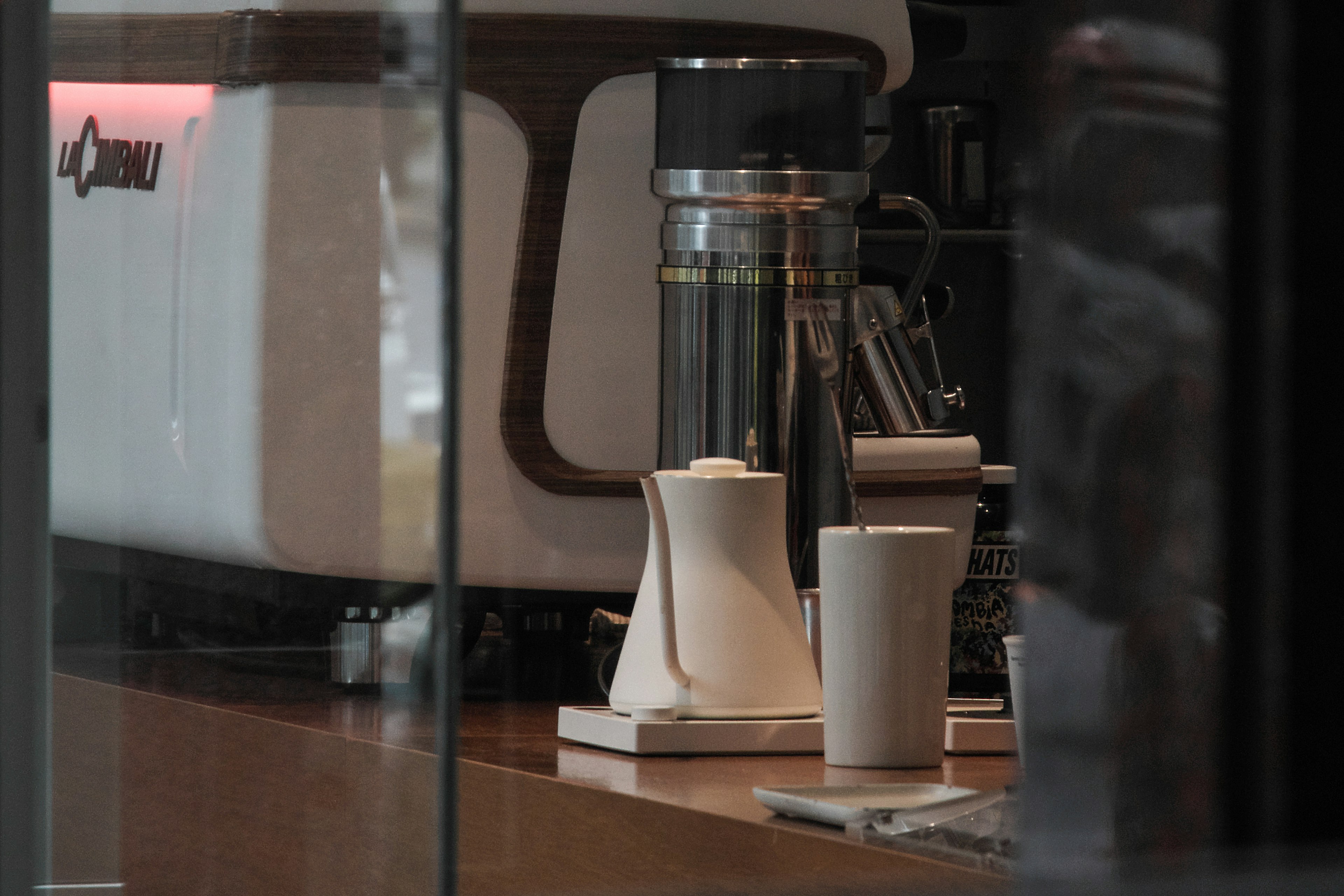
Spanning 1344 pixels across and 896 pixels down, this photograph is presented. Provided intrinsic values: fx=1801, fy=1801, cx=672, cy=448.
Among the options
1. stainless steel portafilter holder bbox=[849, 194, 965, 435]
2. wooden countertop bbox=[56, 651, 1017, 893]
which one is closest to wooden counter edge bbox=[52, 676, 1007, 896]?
wooden countertop bbox=[56, 651, 1017, 893]

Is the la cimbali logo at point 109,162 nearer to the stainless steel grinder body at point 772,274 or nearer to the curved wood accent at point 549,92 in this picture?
the curved wood accent at point 549,92

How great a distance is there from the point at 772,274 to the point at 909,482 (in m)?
0.18

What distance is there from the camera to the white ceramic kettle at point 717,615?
0.59 m

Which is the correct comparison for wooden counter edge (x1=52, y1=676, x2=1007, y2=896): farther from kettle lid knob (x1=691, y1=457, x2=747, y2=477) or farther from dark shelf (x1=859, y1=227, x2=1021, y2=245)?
dark shelf (x1=859, y1=227, x2=1021, y2=245)

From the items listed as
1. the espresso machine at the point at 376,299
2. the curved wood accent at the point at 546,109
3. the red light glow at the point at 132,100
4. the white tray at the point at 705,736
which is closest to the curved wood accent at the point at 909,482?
the espresso machine at the point at 376,299

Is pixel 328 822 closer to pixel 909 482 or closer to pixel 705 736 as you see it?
pixel 705 736

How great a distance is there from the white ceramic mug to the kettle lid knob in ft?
0.21

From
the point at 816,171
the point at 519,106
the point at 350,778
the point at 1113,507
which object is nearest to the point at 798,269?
the point at 816,171

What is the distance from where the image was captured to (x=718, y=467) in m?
0.61

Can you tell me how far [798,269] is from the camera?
0.65 metres

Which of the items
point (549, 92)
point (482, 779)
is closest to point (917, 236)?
point (549, 92)

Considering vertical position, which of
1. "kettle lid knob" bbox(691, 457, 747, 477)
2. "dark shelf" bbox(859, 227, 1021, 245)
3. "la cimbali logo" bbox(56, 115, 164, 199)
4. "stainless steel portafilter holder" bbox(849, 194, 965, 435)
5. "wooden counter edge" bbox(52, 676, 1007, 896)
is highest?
"dark shelf" bbox(859, 227, 1021, 245)

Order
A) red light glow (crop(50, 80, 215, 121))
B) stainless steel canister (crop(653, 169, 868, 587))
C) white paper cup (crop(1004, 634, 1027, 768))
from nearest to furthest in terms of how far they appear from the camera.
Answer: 1. white paper cup (crop(1004, 634, 1027, 768))
2. red light glow (crop(50, 80, 215, 121))
3. stainless steel canister (crop(653, 169, 868, 587))

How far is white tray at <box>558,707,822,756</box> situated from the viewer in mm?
576
